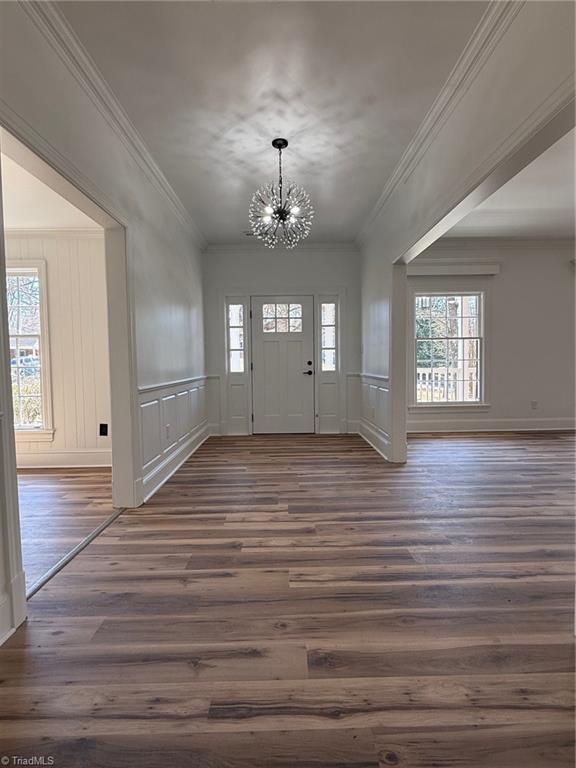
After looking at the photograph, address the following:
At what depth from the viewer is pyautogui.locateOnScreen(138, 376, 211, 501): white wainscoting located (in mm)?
3256

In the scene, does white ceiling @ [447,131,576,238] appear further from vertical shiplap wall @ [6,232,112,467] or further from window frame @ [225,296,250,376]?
vertical shiplap wall @ [6,232,112,467]

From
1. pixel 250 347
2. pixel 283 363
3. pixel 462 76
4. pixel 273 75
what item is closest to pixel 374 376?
pixel 283 363

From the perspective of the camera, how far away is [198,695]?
4.30ft

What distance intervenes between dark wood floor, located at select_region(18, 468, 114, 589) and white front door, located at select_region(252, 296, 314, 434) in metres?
2.54

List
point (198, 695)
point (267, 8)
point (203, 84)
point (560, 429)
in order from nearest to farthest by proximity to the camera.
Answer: point (198, 695)
point (267, 8)
point (203, 84)
point (560, 429)

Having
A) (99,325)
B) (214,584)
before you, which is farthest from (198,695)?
(99,325)

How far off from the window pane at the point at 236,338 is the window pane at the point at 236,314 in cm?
11

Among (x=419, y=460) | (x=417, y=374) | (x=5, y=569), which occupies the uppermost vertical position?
(x=417, y=374)

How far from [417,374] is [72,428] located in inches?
186

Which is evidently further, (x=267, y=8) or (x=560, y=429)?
(x=560, y=429)

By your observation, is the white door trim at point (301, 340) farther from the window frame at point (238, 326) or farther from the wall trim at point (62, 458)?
the wall trim at point (62, 458)

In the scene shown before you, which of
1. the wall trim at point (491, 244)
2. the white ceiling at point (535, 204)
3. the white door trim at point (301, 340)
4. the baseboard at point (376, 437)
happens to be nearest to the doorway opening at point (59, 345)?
the white door trim at point (301, 340)

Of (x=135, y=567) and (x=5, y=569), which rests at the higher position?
(x=5, y=569)

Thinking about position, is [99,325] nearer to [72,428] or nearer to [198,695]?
[72,428]
